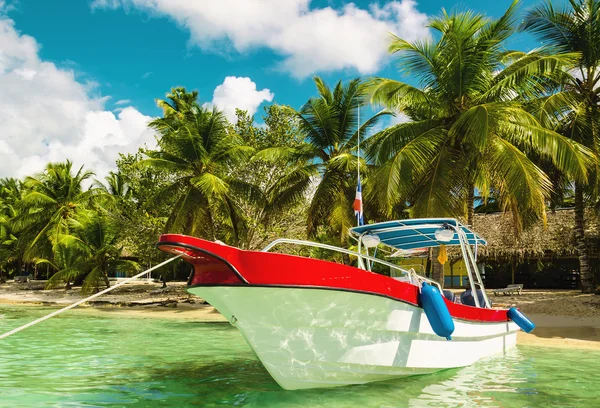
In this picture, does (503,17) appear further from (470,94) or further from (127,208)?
(127,208)

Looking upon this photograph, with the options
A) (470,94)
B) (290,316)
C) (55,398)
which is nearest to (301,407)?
(290,316)

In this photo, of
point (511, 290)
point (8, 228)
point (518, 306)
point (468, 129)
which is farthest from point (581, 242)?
point (8, 228)

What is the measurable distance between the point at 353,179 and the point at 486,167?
595 centimetres

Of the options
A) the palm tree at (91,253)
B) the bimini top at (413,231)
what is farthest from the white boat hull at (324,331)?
the palm tree at (91,253)

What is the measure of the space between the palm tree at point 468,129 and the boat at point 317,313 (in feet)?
23.6

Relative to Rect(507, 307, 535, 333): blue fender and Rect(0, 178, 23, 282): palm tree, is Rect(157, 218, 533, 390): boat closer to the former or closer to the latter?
Rect(507, 307, 535, 333): blue fender

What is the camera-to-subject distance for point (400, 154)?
1437cm

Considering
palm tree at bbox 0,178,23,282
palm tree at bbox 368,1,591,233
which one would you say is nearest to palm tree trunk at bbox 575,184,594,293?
palm tree at bbox 368,1,591,233

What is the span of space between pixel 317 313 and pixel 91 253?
24.5 metres

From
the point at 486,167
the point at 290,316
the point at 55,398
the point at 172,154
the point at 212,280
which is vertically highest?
the point at 172,154

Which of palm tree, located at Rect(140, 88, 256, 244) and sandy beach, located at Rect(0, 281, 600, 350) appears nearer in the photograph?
sandy beach, located at Rect(0, 281, 600, 350)

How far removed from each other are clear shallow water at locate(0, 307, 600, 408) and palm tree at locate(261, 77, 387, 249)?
26.4ft

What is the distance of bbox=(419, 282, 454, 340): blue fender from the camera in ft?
23.6

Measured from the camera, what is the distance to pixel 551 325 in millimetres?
14938
